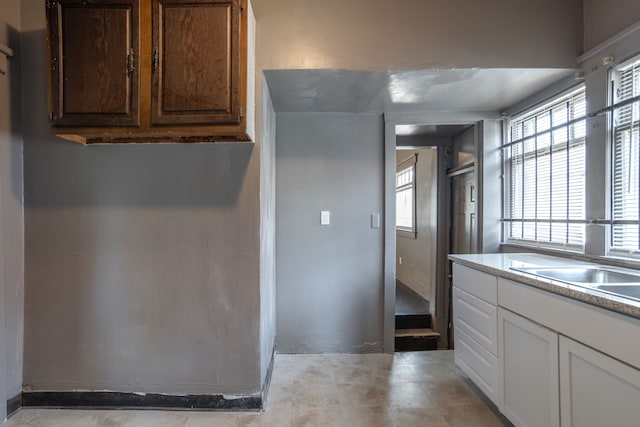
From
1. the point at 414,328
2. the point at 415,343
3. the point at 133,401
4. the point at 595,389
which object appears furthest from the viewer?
the point at 414,328

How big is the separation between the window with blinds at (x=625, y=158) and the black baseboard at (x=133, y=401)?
2286 millimetres

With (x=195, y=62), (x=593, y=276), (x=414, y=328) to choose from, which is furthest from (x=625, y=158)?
(x=414, y=328)

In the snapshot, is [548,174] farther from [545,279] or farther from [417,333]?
[417,333]

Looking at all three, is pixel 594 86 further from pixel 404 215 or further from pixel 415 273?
pixel 404 215

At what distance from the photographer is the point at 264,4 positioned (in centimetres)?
196

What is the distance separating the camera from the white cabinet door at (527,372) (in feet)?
4.66

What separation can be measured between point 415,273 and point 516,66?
3415mm

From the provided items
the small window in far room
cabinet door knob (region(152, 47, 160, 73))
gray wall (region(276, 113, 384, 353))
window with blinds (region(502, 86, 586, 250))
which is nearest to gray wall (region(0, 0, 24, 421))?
cabinet door knob (region(152, 47, 160, 73))

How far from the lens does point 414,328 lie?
3543mm

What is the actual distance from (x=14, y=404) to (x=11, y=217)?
113cm

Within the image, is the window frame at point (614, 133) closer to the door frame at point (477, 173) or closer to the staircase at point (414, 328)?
the door frame at point (477, 173)

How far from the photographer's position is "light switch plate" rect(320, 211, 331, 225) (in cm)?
278

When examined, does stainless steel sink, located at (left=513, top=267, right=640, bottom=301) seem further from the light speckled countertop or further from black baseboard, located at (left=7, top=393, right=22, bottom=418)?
black baseboard, located at (left=7, top=393, right=22, bottom=418)

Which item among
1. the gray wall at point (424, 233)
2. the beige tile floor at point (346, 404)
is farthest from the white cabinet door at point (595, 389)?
the gray wall at point (424, 233)
